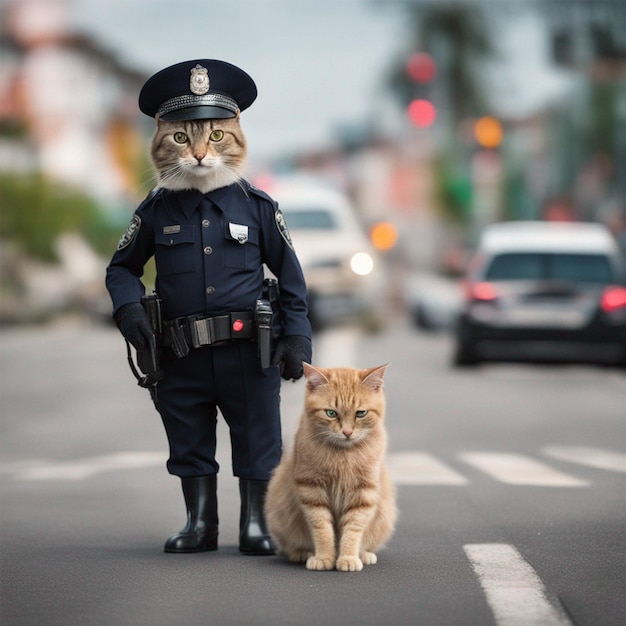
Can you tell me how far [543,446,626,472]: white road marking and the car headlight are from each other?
41.1 feet

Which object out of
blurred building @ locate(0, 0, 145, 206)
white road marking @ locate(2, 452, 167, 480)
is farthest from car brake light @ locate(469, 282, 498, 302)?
blurred building @ locate(0, 0, 145, 206)

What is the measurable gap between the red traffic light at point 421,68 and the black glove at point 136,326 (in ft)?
83.0

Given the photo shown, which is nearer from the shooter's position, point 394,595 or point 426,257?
point 394,595

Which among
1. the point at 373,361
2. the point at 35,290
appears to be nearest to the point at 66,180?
the point at 35,290

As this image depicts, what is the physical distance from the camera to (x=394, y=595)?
6398mm

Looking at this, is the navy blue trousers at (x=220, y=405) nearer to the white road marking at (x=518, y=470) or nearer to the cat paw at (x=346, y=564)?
the cat paw at (x=346, y=564)

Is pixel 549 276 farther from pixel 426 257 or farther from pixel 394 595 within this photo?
pixel 426 257

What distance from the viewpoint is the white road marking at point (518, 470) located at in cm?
1056

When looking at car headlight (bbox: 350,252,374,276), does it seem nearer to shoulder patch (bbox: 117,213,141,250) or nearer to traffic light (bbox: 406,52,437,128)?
traffic light (bbox: 406,52,437,128)

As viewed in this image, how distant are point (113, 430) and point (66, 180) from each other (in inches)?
2628

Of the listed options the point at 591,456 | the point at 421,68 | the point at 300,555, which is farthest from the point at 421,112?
the point at 300,555

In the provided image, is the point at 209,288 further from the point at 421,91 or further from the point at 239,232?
the point at 421,91

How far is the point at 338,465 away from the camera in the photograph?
6.93m

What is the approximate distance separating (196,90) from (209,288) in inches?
32.6
